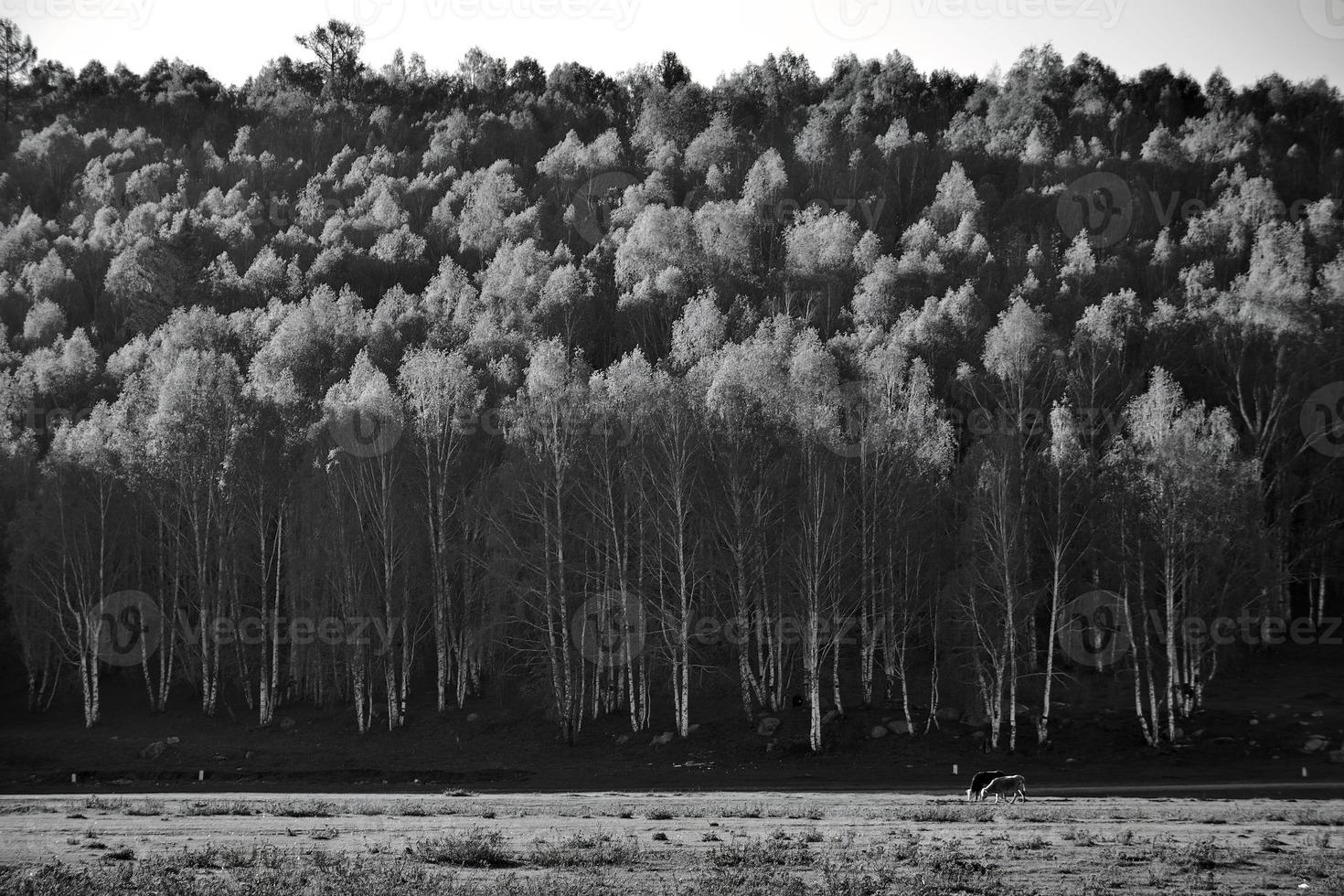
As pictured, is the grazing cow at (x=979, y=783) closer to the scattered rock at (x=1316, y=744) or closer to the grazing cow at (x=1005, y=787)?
the grazing cow at (x=1005, y=787)

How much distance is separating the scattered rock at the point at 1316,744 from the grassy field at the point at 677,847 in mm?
10924

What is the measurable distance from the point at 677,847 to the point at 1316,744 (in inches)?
1151

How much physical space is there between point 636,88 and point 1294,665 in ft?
467

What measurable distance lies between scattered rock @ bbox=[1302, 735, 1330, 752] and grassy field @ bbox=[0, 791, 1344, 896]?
1092cm

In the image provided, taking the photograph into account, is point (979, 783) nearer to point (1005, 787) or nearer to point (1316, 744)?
point (1005, 787)

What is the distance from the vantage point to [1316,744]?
3991 cm

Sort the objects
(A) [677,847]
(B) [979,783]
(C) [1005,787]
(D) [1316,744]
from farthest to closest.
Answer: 1. (D) [1316,744]
2. (B) [979,783]
3. (C) [1005,787]
4. (A) [677,847]

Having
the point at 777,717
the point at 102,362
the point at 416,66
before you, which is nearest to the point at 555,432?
the point at 777,717

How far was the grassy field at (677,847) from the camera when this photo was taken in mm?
17328

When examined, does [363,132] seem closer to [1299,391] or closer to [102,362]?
[102,362]

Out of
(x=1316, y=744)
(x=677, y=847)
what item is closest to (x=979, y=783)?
(x=677, y=847)

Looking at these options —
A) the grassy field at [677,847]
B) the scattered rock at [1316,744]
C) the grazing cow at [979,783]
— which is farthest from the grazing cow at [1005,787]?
the scattered rock at [1316,744]

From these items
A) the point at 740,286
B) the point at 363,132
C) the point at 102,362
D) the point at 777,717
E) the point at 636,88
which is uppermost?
the point at 636,88

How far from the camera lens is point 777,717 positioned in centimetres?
4575
